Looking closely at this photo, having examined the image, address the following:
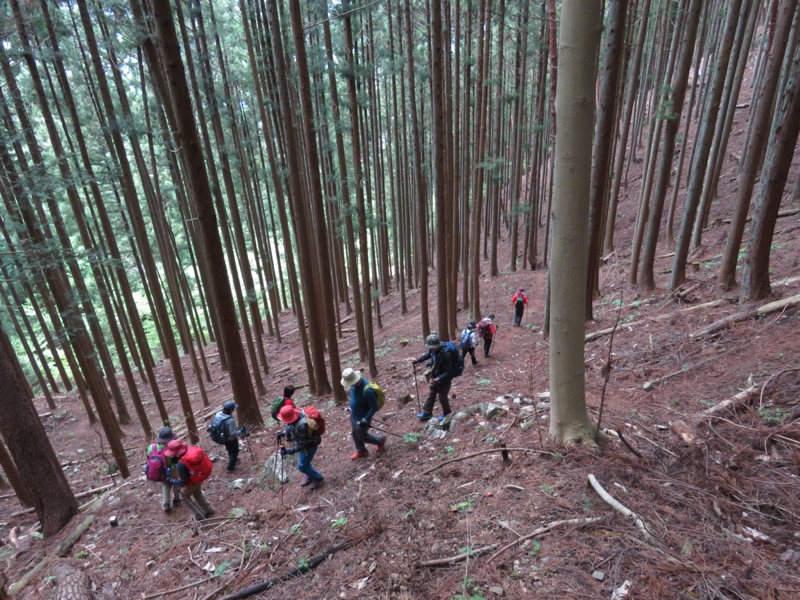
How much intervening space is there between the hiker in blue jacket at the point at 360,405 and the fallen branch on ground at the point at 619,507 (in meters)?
3.14

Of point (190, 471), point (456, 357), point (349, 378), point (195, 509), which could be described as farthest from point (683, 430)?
point (195, 509)

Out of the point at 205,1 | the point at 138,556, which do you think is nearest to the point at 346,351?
the point at 138,556

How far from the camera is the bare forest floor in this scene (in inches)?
104

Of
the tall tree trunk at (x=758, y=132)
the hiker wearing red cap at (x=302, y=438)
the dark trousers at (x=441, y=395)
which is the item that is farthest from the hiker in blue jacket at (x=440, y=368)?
the tall tree trunk at (x=758, y=132)

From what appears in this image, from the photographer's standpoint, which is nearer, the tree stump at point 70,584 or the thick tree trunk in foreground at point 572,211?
the thick tree trunk in foreground at point 572,211

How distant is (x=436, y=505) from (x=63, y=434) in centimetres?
1818

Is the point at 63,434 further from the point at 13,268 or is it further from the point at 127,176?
the point at 127,176

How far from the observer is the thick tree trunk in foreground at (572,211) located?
293 cm

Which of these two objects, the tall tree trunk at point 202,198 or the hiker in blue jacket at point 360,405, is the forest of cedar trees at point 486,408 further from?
the hiker in blue jacket at point 360,405

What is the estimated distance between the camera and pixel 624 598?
2293 millimetres

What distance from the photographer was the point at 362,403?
5.73 meters

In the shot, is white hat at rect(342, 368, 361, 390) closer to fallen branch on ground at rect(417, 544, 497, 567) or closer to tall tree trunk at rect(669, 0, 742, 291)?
fallen branch on ground at rect(417, 544, 497, 567)

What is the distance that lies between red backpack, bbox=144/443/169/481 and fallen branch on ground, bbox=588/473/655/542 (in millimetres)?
5750

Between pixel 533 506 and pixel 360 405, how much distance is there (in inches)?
120
